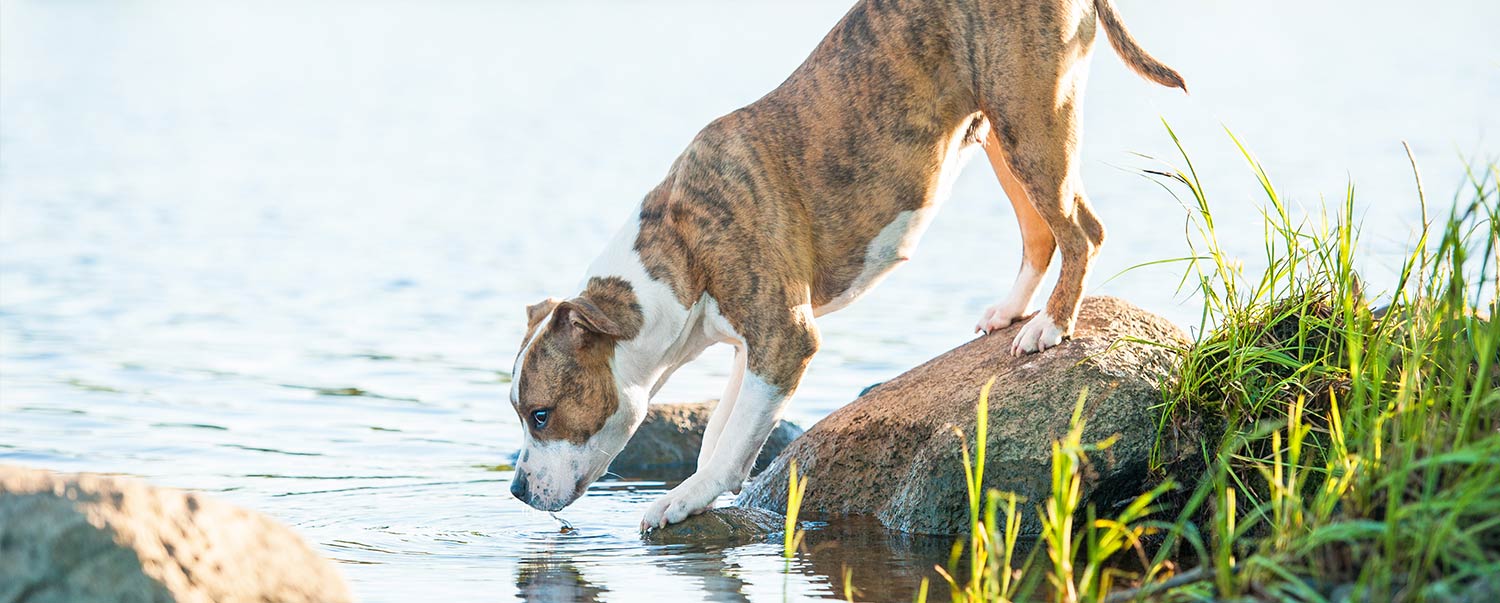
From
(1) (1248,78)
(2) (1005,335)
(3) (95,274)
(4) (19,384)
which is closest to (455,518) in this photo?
(2) (1005,335)

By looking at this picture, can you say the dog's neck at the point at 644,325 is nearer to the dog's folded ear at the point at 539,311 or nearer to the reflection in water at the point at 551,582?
the dog's folded ear at the point at 539,311

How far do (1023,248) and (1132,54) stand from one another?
0.99 metres

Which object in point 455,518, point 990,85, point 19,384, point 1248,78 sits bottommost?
point 455,518

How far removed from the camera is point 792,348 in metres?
6.41

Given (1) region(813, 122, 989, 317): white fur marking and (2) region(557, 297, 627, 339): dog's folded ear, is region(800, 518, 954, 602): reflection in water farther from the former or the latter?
(2) region(557, 297, 627, 339): dog's folded ear

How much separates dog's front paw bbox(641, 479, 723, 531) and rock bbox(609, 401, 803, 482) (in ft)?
5.42

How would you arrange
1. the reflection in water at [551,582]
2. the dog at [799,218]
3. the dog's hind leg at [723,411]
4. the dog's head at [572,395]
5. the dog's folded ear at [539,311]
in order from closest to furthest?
1. the reflection in water at [551,582]
2. the dog's head at [572,395]
3. the dog at [799,218]
4. the dog's folded ear at [539,311]
5. the dog's hind leg at [723,411]

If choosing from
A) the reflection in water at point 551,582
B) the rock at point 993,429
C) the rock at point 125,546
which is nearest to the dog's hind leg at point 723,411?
the rock at point 993,429

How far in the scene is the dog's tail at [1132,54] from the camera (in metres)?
6.57

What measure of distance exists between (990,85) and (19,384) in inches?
247

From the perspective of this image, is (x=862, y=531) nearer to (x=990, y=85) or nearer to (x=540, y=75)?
(x=990, y=85)

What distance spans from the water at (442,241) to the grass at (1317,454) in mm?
620

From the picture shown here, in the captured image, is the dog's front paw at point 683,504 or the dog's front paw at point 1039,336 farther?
the dog's front paw at point 1039,336

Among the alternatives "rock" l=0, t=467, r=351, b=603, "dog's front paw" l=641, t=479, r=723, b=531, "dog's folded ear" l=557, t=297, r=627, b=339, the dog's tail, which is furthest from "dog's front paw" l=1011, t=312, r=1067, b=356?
"rock" l=0, t=467, r=351, b=603
